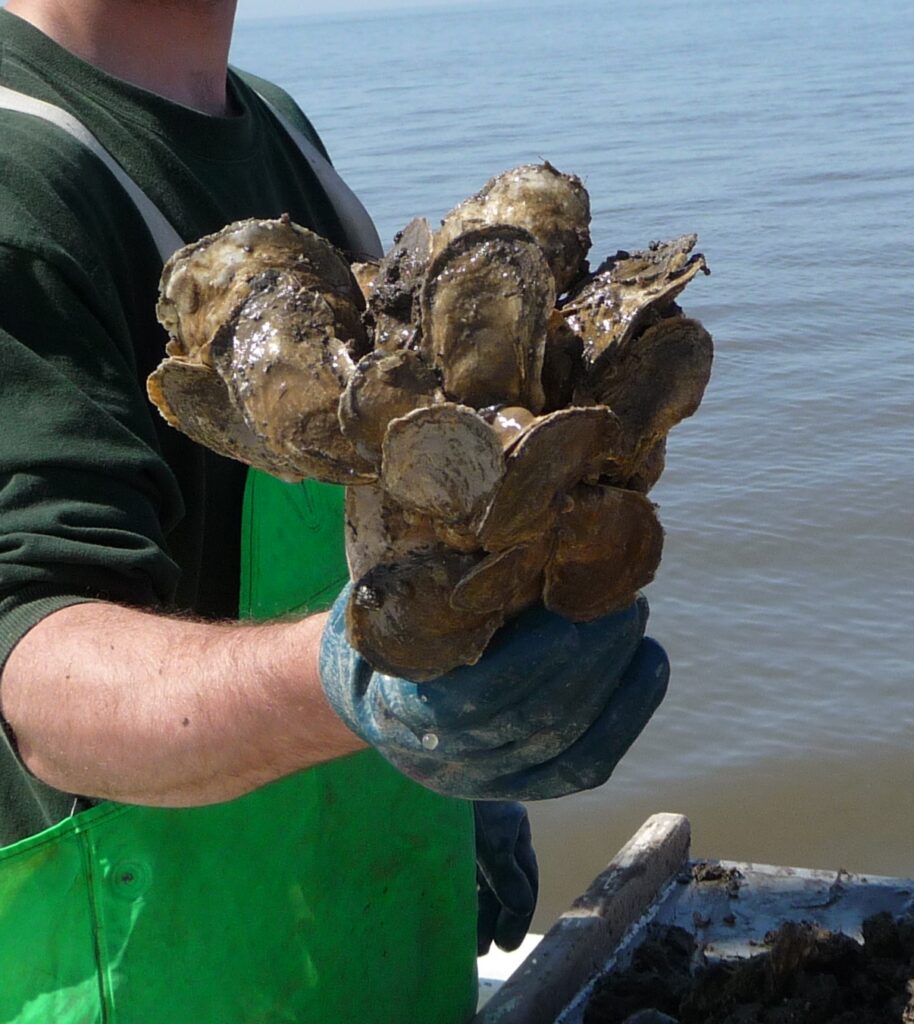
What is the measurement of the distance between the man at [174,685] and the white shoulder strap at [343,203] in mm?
47

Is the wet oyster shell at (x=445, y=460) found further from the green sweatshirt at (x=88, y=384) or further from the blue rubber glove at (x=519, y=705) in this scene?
the green sweatshirt at (x=88, y=384)

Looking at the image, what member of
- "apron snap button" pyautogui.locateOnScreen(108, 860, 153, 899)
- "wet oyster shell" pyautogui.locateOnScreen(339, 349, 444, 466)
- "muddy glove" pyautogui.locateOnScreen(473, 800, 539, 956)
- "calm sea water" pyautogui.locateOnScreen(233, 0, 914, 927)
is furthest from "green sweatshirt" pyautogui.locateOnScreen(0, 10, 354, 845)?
"calm sea water" pyautogui.locateOnScreen(233, 0, 914, 927)

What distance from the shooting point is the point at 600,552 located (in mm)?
1267

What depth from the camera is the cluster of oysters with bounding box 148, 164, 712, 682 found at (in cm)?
117

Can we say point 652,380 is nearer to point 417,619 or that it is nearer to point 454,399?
point 454,399

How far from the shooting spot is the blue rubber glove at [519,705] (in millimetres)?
1304

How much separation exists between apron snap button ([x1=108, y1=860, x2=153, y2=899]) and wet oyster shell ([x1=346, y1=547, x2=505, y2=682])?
2.32 ft

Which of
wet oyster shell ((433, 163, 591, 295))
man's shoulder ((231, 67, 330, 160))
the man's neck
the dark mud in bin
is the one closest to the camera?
wet oyster shell ((433, 163, 591, 295))

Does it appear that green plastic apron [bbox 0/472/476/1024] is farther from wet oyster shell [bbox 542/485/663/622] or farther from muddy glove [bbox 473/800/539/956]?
wet oyster shell [bbox 542/485/663/622]

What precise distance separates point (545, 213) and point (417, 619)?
1.49ft

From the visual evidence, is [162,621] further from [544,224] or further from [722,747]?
[722,747]

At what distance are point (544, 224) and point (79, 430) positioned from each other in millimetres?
609

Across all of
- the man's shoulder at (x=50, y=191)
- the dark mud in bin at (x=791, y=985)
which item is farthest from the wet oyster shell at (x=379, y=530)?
the dark mud in bin at (x=791, y=985)

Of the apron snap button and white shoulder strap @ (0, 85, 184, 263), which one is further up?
white shoulder strap @ (0, 85, 184, 263)
